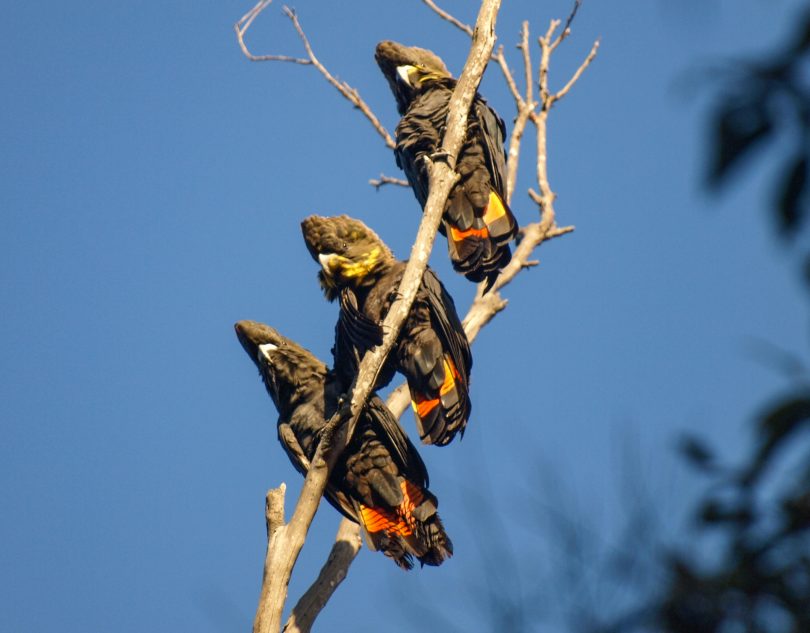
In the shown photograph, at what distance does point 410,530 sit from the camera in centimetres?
538

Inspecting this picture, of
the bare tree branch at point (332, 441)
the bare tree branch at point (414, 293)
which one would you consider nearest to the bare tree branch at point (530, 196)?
the bare tree branch at point (414, 293)

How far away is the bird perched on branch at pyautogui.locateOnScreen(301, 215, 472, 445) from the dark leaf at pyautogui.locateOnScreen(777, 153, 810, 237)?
369cm

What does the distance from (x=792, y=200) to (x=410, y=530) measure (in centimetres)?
399

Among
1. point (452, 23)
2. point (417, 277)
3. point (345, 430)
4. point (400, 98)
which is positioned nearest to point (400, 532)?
point (345, 430)

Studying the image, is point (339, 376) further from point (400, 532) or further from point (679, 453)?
point (679, 453)

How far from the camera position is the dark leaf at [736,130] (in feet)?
5.40

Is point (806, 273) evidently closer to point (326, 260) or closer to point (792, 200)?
point (792, 200)

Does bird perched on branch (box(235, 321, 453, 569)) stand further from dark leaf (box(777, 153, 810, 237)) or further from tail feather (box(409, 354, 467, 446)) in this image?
dark leaf (box(777, 153, 810, 237))

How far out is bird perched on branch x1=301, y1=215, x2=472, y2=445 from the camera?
5422 mm

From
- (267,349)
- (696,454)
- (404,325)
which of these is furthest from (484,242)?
(696,454)

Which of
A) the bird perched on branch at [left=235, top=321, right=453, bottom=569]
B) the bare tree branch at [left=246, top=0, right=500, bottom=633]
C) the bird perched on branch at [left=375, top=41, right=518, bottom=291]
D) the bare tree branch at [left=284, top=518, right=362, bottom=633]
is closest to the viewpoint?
the bare tree branch at [left=246, top=0, right=500, bottom=633]

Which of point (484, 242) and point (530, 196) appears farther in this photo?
point (530, 196)

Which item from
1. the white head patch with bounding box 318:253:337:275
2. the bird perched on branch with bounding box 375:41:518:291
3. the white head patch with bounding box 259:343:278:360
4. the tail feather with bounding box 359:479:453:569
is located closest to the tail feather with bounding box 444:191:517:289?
the bird perched on branch with bounding box 375:41:518:291

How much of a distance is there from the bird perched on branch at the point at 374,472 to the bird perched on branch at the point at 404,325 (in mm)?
193
